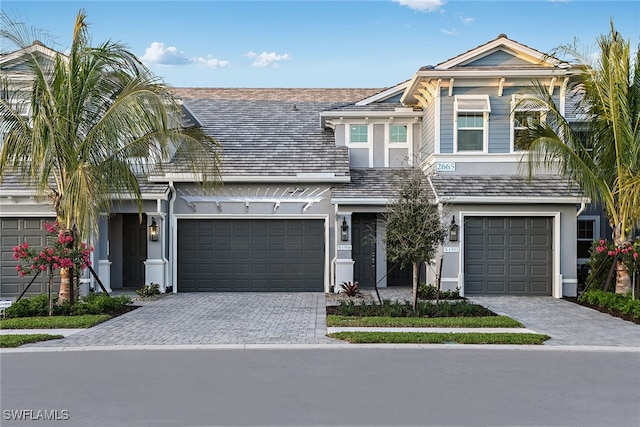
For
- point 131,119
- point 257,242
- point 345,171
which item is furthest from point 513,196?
point 131,119

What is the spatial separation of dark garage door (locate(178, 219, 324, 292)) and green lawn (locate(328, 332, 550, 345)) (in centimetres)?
726

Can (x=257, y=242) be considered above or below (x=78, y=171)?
below

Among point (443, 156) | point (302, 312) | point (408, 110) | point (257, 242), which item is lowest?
point (302, 312)

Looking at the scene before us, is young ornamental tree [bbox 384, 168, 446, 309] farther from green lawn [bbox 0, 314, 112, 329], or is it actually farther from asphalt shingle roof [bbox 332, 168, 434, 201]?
green lawn [bbox 0, 314, 112, 329]

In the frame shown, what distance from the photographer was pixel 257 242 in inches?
693

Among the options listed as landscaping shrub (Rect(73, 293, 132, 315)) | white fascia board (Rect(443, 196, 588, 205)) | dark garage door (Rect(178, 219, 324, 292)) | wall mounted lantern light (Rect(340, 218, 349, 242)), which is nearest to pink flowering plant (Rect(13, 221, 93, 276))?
landscaping shrub (Rect(73, 293, 132, 315))

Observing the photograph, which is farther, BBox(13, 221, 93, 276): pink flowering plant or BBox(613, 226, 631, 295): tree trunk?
BBox(613, 226, 631, 295): tree trunk

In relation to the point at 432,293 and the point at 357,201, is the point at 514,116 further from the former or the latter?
the point at 432,293

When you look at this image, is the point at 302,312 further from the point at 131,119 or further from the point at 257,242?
the point at 131,119

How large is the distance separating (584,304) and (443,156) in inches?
221

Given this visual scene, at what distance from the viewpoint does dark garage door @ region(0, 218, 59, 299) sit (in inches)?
643

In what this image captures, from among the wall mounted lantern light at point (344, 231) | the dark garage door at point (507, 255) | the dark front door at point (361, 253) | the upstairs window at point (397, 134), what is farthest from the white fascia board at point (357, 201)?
the upstairs window at point (397, 134)

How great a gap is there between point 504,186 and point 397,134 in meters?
4.62

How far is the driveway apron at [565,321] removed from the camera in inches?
403
